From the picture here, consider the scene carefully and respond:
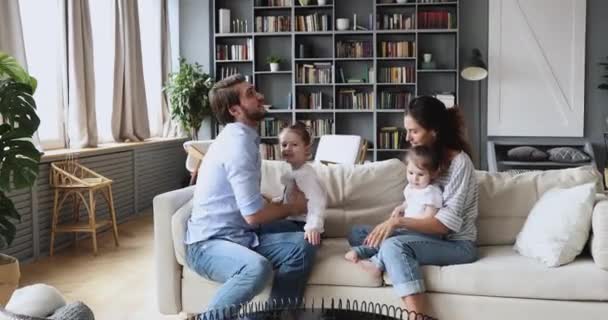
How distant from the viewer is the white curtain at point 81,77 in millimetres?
5594

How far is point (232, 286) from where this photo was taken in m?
2.41

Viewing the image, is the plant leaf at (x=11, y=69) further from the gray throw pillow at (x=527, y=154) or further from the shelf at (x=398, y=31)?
the gray throw pillow at (x=527, y=154)

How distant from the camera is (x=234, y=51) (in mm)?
8047

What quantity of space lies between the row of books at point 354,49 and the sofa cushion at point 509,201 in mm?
4869

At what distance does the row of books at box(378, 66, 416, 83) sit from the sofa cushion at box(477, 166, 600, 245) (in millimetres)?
4666

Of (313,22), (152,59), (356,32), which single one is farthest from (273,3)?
(152,59)

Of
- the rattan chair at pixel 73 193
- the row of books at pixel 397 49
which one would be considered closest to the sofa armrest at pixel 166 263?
the rattan chair at pixel 73 193

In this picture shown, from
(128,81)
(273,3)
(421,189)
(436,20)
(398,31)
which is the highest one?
(273,3)

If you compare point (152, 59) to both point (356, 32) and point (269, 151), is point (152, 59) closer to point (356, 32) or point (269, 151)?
point (269, 151)

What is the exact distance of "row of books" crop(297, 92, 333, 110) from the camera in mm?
7902

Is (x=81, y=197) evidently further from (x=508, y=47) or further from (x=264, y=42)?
(x=508, y=47)

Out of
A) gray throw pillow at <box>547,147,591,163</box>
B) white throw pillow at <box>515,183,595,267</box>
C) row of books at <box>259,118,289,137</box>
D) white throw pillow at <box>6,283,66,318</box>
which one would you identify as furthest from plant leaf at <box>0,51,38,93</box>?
gray throw pillow at <box>547,147,591,163</box>


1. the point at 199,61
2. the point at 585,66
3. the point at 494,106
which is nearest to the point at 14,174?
the point at 199,61

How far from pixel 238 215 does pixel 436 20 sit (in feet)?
18.2
